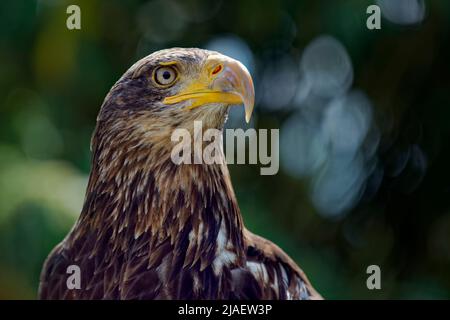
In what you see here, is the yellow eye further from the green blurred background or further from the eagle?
the green blurred background

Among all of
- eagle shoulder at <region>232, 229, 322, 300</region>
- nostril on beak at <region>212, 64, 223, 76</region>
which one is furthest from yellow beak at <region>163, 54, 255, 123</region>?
eagle shoulder at <region>232, 229, 322, 300</region>

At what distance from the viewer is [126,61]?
2.69m

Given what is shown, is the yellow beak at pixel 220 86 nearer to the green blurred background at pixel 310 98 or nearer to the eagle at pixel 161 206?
the eagle at pixel 161 206

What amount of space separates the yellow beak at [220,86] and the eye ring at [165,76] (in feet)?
0.11

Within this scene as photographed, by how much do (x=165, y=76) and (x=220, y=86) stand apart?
13cm

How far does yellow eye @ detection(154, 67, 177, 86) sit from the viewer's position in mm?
1421

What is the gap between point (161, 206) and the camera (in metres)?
1.44

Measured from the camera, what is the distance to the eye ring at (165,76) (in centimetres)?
142

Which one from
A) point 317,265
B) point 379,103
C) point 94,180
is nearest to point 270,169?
point 317,265

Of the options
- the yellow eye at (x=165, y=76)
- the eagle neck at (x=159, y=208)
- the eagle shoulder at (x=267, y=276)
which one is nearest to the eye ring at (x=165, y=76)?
the yellow eye at (x=165, y=76)

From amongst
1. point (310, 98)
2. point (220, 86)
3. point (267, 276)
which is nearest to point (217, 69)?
point (220, 86)

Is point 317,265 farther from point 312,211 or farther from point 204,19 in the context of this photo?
point 204,19

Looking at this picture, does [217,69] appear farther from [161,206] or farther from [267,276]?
[267,276]

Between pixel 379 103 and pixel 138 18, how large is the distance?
1.08 meters
